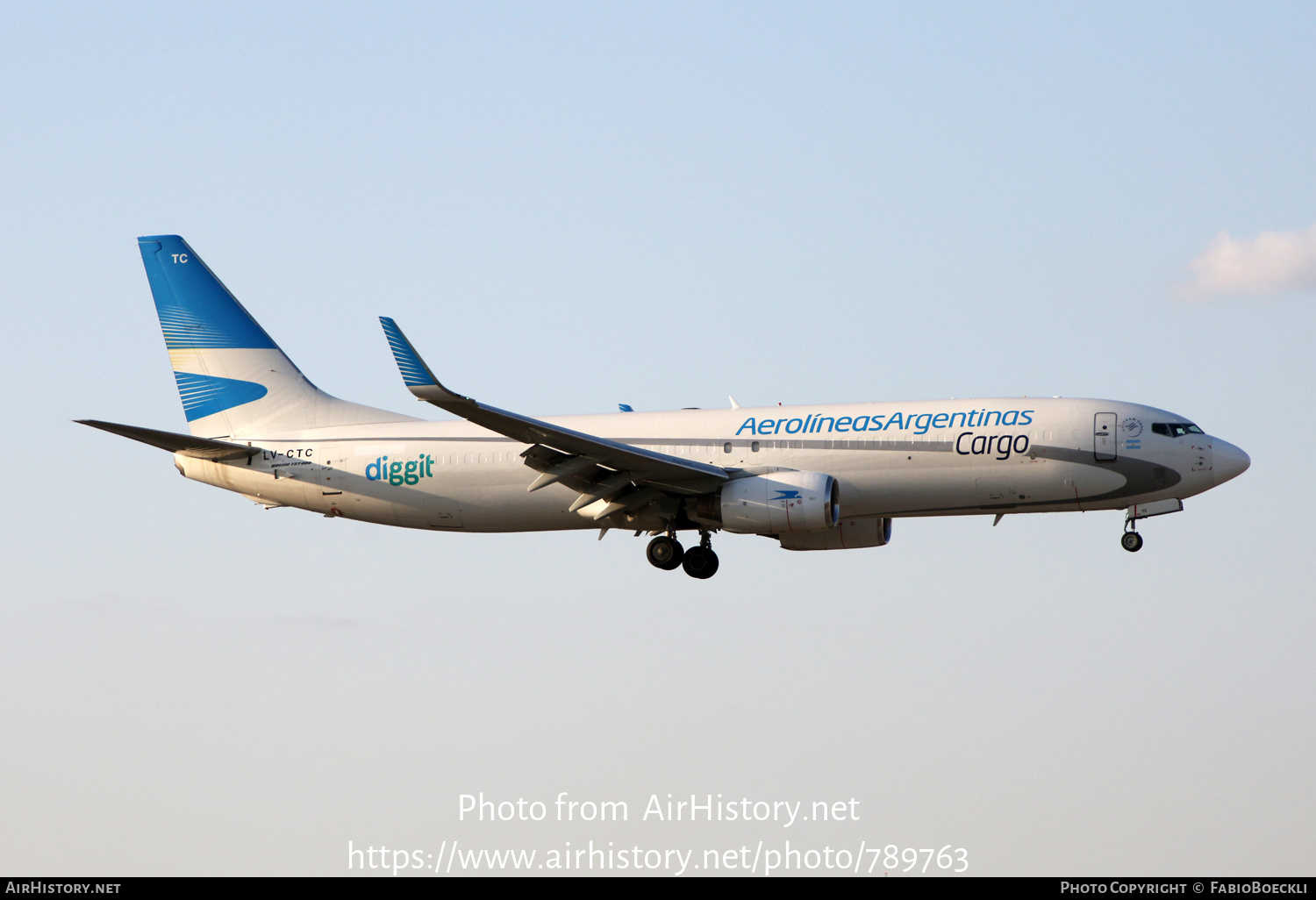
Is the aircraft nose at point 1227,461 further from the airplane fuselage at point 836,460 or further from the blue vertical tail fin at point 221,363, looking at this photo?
the blue vertical tail fin at point 221,363

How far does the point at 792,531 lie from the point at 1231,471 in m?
10.9

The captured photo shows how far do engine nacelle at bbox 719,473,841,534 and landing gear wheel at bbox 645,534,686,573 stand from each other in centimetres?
313

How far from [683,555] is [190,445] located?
13866mm

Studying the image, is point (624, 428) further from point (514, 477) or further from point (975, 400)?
point (975, 400)

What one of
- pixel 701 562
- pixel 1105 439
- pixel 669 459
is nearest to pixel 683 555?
pixel 701 562

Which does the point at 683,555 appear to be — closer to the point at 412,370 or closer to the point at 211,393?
the point at 412,370

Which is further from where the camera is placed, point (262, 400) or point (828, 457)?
point (262, 400)

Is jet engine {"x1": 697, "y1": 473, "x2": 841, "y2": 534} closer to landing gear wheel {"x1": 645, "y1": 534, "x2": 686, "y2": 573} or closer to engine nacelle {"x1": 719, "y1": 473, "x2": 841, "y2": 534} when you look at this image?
engine nacelle {"x1": 719, "y1": 473, "x2": 841, "y2": 534}

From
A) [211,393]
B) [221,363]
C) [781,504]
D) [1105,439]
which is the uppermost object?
[221,363]

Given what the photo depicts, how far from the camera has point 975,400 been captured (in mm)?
38438

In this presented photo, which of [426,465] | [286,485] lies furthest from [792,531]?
[286,485]

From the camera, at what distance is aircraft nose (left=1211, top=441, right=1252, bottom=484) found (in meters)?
37.2

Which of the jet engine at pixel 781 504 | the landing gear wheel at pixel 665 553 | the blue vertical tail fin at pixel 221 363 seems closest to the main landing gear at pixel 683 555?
the landing gear wheel at pixel 665 553

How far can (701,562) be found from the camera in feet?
134
